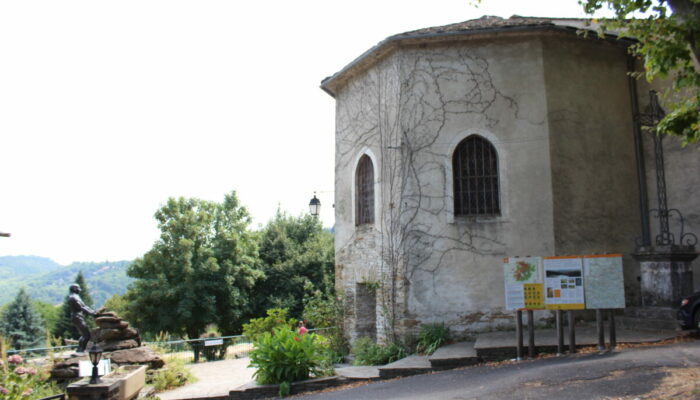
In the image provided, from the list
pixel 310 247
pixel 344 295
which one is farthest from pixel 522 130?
pixel 310 247

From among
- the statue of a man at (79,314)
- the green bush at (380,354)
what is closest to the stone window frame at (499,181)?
the green bush at (380,354)

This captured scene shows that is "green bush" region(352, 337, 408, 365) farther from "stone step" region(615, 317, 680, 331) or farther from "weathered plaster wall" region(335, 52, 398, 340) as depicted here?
"stone step" region(615, 317, 680, 331)

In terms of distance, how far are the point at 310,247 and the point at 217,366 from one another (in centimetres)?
1779

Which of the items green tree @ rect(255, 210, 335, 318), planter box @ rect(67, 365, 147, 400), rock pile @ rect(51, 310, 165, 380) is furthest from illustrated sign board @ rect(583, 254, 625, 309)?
green tree @ rect(255, 210, 335, 318)

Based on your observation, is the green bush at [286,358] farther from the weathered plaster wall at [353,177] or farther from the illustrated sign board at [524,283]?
the illustrated sign board at [524,283]

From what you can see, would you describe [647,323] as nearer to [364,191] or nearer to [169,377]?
[364,191]

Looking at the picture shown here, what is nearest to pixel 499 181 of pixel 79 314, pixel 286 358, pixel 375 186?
pixel 375 186

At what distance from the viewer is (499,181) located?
37.7 ft

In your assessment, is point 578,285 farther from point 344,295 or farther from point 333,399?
point 344,295

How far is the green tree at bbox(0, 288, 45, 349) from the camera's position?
40344 mm

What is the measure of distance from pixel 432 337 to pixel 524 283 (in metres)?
2.66

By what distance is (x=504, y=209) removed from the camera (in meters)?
11.3

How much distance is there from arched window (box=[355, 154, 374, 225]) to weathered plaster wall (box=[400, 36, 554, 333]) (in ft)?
5.09

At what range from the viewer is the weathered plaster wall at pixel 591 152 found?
1136 cm
